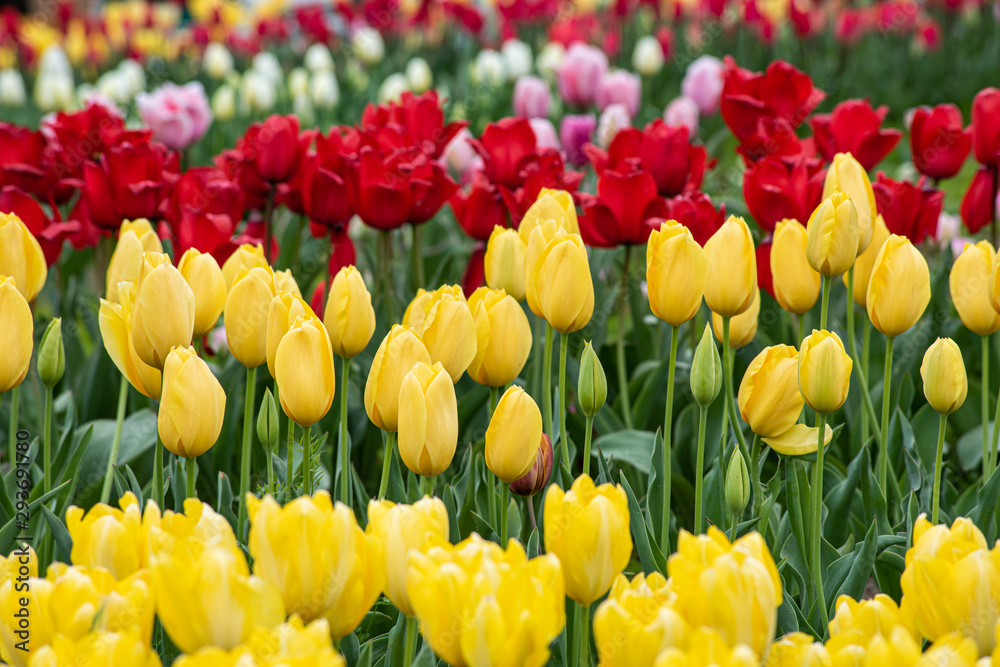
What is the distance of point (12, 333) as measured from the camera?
132 cm

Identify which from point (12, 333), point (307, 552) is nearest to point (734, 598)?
point (307, 552)

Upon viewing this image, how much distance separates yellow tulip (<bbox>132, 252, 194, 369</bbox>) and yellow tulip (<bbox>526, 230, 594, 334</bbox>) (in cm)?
46

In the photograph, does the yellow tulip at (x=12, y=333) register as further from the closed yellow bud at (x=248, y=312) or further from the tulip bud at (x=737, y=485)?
the tulip bud at (x=737, y=485)

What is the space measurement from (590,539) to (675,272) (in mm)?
516

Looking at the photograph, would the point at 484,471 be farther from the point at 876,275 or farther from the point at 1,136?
the point at 1,136

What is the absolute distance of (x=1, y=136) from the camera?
2.37m

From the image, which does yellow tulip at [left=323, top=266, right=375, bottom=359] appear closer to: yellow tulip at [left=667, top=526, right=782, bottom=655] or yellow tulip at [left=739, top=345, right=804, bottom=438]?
yellow tulip at [left=739, top=345, right=804, bottom=438]

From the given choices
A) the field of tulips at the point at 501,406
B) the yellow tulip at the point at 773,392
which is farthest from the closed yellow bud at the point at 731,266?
the yellow tulip at the point at 773,392

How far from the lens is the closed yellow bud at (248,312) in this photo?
1.34 meters

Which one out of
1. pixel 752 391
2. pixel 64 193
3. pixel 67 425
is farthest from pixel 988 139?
pixel 64 193

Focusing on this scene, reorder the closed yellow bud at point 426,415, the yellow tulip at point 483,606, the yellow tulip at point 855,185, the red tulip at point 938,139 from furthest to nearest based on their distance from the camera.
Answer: the red tulip at point 938,139, the yellow tulip at point 855,185, the closed yellow bud at point 426,415, the yellow tulip at point 483,606

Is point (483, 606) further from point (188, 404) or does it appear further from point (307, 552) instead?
point (188, 404)

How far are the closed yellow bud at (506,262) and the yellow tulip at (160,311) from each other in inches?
20.7

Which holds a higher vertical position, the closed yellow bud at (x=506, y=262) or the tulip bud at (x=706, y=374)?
the closed yellow bud at (x=506, y=262)
